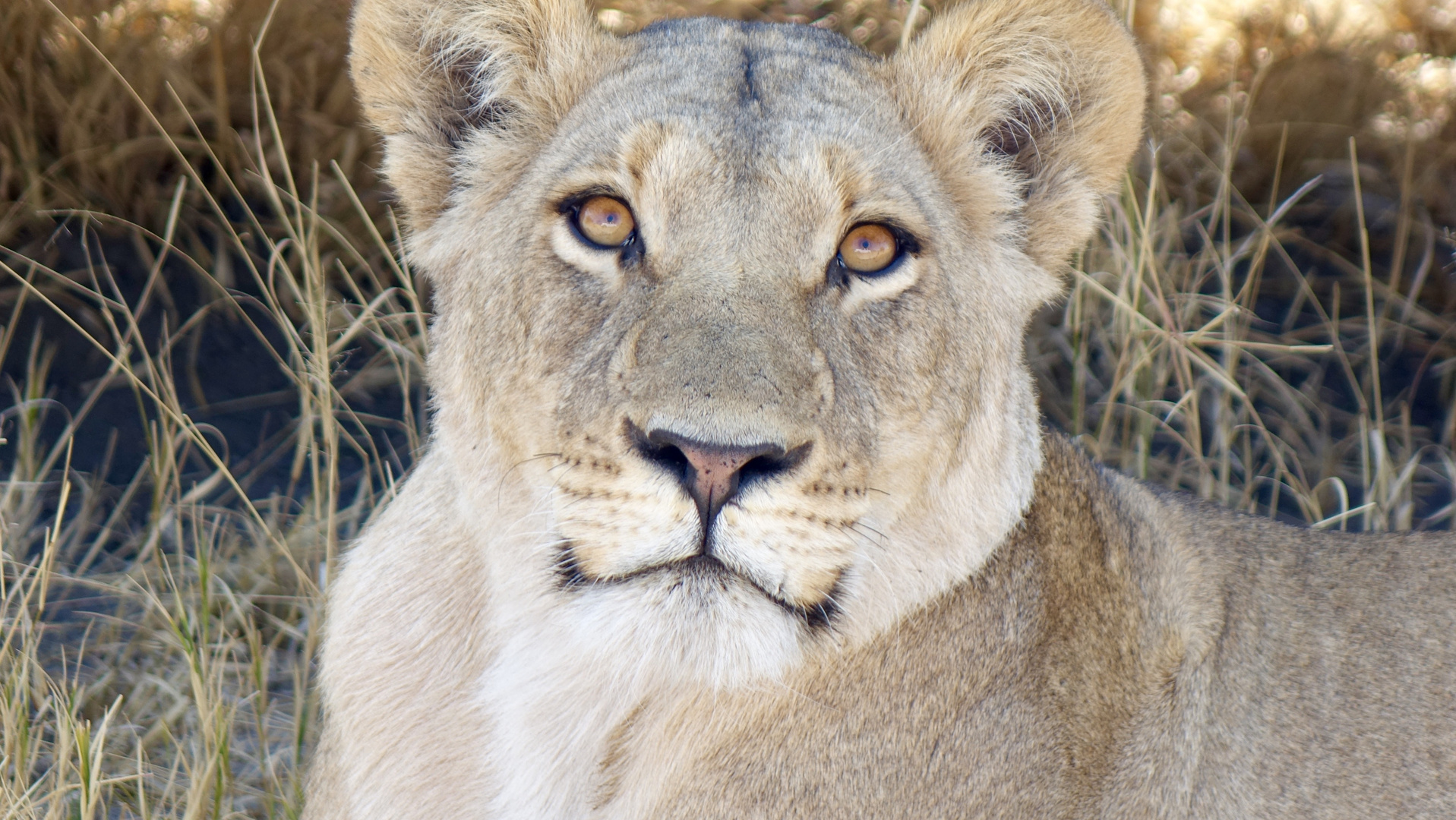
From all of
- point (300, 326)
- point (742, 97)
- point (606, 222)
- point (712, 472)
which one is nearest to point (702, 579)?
point (712, 472)

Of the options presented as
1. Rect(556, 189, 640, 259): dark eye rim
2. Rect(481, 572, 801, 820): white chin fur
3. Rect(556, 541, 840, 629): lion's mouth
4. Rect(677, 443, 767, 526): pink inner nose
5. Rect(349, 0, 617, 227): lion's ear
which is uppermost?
Rect(349, 0, 617, 227): lion's ear

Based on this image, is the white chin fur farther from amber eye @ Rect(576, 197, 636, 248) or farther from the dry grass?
the dry grass

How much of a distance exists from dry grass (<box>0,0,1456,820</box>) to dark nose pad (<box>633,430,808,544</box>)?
77.2 inches

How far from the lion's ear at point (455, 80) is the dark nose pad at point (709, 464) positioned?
93 cm

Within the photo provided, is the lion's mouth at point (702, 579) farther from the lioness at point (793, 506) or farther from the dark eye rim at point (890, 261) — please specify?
the dark eye rim at point (890, 261)

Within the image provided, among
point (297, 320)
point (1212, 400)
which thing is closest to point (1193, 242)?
point (1212, 400)

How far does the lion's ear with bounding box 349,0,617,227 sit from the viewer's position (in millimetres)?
2791

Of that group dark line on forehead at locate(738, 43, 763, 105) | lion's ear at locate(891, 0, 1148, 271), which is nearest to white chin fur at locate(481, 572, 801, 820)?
A: dark line on forehead at locate(738, 43, 763, 105)

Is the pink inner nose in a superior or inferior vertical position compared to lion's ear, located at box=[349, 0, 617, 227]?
inferior

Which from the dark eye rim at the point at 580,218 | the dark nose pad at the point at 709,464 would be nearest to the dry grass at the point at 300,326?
the dark eye rim at the point at 580,218

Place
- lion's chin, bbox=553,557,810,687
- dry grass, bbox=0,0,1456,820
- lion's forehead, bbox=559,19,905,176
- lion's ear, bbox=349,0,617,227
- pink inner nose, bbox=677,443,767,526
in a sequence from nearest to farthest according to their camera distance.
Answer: pink inner nose, bbox=677,443,767,526 → lion's chin, bbox=553,557,810,687 → lion's forehead, bbox=559,19,905,176 → lion's ear, bbox=349,0,617,227 → dry grass, bbox=0,0,1456,820

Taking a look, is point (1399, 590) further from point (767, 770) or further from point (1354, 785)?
point (767, 770)

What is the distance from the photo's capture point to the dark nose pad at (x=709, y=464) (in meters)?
2.05

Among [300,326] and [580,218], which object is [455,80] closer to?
[580,218]
